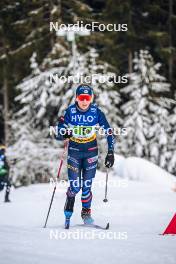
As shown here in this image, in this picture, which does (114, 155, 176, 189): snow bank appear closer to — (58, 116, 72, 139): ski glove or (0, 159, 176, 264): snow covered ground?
(0, 159, 176, 264): snow covered ground

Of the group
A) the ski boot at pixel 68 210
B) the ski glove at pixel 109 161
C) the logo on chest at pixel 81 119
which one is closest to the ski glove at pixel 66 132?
the logo on chest at pixel 81 119

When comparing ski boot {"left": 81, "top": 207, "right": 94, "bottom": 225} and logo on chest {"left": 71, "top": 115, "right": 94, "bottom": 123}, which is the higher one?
logo on chest {"left": 71, "top": 115, "right": 94, "bottom": 123}

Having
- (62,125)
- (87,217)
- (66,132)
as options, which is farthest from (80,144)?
(87,217)

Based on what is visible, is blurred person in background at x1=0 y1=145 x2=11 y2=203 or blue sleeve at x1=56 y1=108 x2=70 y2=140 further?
blurred person in background at x1=0 y1=145 x2=11 y2=203

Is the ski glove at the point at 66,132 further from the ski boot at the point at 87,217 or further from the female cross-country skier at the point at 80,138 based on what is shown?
the ski boot at the point at 87,217

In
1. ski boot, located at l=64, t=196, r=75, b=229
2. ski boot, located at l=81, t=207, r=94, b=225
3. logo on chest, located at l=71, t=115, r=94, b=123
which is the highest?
logo on chest, located at l=71, t=115, r=94, b=123

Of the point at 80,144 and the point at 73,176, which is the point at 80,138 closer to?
the point at 80,144

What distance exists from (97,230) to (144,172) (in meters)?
7.57

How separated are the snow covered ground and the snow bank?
0.86 feet

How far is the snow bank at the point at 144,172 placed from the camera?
44.2 feet

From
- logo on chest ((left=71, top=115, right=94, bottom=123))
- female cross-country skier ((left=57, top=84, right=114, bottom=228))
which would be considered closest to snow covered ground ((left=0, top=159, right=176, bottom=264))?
female cross-country skier ((left=57, top=84, right=114, bottom=228))

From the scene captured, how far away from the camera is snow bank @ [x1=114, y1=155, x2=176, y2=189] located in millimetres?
13462

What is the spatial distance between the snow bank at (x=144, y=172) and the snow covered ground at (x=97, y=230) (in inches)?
10.4

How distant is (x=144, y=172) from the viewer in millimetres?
13859
